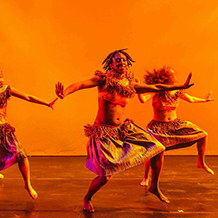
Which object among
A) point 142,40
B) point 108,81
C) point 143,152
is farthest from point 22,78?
point 143,152

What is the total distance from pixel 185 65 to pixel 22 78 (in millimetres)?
3208

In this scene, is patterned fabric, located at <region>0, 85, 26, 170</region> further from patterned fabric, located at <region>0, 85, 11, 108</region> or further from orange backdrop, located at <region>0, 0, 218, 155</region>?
orange backdrop, located at <region>0, 0, 218, 155</region>

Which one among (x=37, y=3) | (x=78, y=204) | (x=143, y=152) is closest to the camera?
(x=143, y=152)

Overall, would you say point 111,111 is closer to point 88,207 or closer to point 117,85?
point 117,85

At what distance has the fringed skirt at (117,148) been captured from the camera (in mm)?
2607

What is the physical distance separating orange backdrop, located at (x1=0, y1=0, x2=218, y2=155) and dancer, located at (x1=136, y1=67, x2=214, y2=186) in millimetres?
2087

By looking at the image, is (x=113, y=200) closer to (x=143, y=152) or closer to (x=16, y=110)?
(x=143, y=152)

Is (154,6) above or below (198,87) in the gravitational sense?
above

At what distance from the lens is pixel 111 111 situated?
2.82m

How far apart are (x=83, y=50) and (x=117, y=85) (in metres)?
3.18

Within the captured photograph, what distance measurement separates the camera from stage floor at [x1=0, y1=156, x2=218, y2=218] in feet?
8.85

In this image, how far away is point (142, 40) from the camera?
5.86 m

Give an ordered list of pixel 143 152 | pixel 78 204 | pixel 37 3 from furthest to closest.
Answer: pixel 37 3, pixel 78 204, pixel 143 152

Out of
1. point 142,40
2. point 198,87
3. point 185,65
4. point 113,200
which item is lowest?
point 113,200
